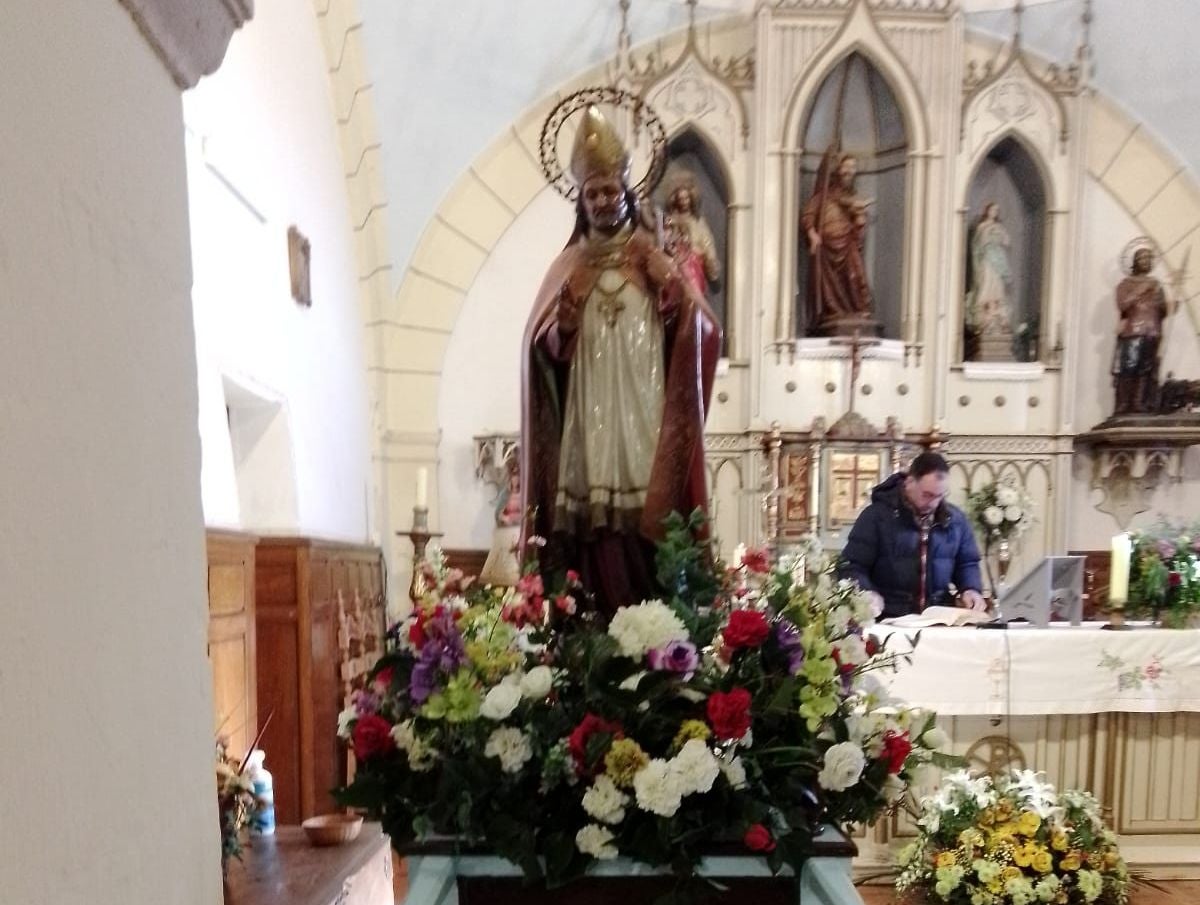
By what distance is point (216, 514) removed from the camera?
9.39ft

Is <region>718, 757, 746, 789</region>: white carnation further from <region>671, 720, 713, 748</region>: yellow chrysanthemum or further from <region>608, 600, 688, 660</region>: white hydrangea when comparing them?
<region>608, 600, 688, 660</region>: white hydrangea

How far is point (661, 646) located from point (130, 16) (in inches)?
44.0

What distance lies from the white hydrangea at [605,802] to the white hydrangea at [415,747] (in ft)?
0.94

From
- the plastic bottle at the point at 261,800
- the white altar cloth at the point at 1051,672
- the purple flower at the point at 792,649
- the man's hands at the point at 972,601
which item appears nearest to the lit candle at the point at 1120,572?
the white altar cloth at the point at 1051,672

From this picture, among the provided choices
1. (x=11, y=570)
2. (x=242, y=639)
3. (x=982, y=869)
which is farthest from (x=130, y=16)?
(x=982, y=869)

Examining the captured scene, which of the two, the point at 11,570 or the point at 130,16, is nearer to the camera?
the point at 11,570

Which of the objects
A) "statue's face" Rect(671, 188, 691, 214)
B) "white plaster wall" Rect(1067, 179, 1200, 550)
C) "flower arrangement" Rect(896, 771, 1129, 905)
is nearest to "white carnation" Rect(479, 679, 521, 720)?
"flower arrangement" Rect(896, 771, 1129, 905)

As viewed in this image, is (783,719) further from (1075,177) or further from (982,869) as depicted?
(1075,177)

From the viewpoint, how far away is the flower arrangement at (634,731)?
1.35 metres

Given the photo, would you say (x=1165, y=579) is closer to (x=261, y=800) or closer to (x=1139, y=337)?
(x=1139, y=337)

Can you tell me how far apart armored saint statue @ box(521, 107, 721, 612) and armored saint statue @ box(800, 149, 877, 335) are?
4.46 metres

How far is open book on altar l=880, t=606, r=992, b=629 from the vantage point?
3.47 m

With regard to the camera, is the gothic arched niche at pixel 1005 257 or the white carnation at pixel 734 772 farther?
the gothic arched niche at pixel 1005 257

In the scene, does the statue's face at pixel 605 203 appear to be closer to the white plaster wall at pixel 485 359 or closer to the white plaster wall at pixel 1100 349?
the white plaster wall at pixel 485 359
